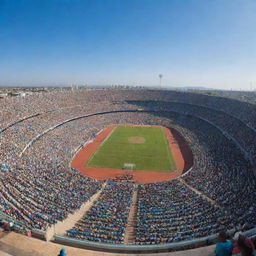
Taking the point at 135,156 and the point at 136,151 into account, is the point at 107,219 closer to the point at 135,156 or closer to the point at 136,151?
the point at 135,156

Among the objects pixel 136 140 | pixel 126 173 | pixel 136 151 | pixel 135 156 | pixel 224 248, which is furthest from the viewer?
pixel 136 140

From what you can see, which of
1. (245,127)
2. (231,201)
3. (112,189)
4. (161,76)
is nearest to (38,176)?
(112,189)

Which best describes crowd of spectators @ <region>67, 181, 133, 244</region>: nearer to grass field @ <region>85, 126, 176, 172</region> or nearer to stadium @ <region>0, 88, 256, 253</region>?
stadium @ <region>0, 88, 256, 253</region>

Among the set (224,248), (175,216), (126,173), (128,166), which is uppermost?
(224,248)

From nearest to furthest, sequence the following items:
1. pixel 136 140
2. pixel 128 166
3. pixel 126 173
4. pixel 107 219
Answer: pixel 107 219 → pixel 126 173 → pixel 128 166 → pixel 136 140

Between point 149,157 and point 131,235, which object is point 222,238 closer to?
point 131,235

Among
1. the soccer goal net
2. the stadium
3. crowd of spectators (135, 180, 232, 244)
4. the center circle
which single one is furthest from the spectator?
the center circle

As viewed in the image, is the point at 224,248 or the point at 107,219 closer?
the point at 224,248

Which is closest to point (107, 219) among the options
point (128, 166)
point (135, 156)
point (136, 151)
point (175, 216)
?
point (175, 216)
